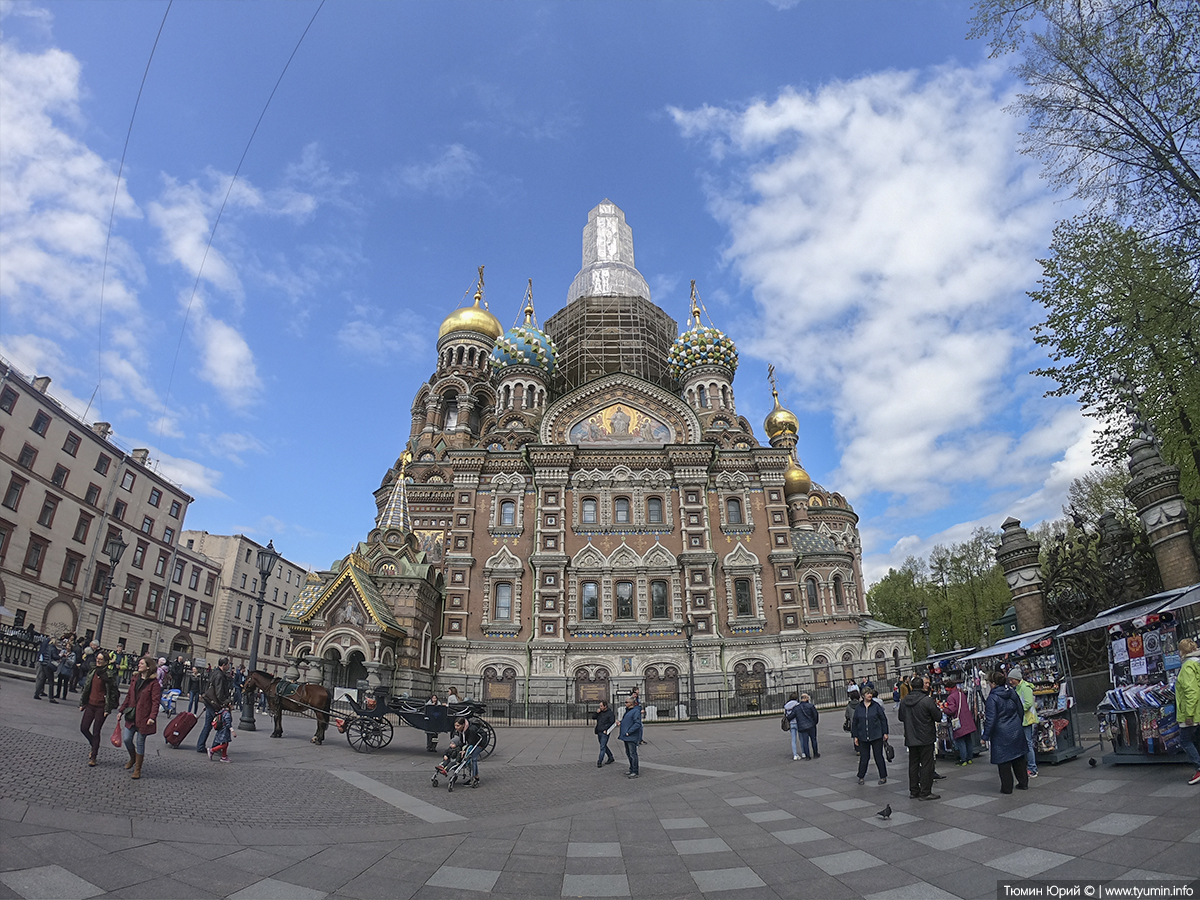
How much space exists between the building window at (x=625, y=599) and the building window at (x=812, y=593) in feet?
31.3

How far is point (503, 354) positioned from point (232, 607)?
3413 cm

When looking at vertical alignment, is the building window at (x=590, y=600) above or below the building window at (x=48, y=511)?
below

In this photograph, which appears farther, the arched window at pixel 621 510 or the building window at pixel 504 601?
the arched window at pixel 621 510

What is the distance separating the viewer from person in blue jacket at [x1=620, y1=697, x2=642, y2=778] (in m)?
12.8

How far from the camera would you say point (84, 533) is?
4019 centimetres

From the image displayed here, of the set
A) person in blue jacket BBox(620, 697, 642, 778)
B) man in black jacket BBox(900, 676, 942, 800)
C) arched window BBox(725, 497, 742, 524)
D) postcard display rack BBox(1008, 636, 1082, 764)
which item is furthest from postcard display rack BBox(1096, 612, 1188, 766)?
arched window BBox(725, 497, 742, 524)

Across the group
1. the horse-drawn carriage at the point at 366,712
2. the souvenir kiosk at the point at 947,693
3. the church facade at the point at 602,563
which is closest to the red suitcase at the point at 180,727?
the horse-drawn carriage at the point at 366,712

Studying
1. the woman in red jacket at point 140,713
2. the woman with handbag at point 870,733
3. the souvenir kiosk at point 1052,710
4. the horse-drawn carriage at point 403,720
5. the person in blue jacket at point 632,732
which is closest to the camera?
the woman in red jacket at point 140,713

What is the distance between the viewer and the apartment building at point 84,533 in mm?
35375

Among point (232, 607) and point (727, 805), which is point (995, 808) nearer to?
point (727, 805)

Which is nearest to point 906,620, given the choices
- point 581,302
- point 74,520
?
point 581,302

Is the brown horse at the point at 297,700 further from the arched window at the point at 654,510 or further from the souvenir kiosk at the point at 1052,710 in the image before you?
the arched window at the point at 654,510

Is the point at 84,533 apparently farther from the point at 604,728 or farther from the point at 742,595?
the point at 604,728

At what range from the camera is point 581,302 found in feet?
157
